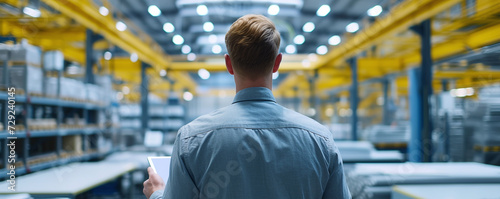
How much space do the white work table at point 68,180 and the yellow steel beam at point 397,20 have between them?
4.83 metres

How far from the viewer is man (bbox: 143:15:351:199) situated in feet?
3.17

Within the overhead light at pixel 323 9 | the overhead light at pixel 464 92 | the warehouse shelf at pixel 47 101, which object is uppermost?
the overhead light at pixel 323 9

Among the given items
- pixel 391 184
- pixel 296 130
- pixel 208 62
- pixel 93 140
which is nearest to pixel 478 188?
pixel 391 184

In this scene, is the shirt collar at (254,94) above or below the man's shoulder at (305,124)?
above

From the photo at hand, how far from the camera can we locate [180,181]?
967 mm

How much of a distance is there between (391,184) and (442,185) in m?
0.41

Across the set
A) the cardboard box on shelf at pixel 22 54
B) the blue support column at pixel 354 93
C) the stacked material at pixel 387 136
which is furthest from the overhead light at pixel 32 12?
the stacked material at pixel 387 136

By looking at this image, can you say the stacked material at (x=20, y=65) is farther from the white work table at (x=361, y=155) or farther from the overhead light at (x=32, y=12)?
the white work table at (x=361, y=155)

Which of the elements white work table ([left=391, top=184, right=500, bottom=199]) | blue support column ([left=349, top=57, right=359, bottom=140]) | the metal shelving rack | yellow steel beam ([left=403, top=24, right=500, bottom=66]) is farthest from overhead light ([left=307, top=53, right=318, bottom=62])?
white work table ([left=391, top=184, right=500, bottom=199])

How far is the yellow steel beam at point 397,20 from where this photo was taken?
472 centimetres

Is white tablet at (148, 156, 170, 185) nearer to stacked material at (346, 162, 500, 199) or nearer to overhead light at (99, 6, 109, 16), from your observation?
stacked material at (346, 162, 500, 199)

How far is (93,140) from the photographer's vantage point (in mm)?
6129

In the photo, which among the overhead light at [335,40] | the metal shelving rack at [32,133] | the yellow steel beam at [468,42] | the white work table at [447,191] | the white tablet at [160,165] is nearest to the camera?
the white tablet at [160,165]

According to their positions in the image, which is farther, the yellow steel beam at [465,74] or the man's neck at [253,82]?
the yellow steel beam at [465,74]
